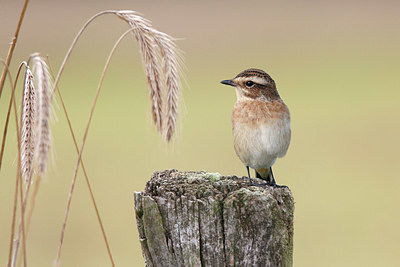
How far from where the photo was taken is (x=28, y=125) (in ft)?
10.4

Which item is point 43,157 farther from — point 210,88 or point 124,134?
point 210,88

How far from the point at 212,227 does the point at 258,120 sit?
206 centimetres

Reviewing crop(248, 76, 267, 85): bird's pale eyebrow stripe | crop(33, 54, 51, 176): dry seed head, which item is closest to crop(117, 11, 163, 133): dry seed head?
crop(33, 54, 51, 176): dry seed head

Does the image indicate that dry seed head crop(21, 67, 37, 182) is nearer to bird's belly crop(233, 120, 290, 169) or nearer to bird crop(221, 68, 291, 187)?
bird crop(221, 68, 291, 187)

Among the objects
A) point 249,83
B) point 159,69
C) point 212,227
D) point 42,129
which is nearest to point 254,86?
point 249,83

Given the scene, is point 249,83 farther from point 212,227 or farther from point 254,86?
point 212,227

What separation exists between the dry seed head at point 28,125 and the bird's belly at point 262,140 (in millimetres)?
2116

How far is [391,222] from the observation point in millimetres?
11523

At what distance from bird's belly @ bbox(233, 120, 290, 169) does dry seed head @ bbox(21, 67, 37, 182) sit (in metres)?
2.12

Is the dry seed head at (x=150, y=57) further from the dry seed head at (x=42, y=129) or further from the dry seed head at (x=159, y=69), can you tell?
the dry seed head at (x=42, y=129)

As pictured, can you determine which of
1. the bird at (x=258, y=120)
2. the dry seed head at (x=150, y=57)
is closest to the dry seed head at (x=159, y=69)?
the dry seed head at (x=150, y=57)

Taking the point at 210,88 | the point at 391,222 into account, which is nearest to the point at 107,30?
the point at 210,88

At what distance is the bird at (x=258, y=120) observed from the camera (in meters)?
4.85

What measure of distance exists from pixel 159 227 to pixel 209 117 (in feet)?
55.2
